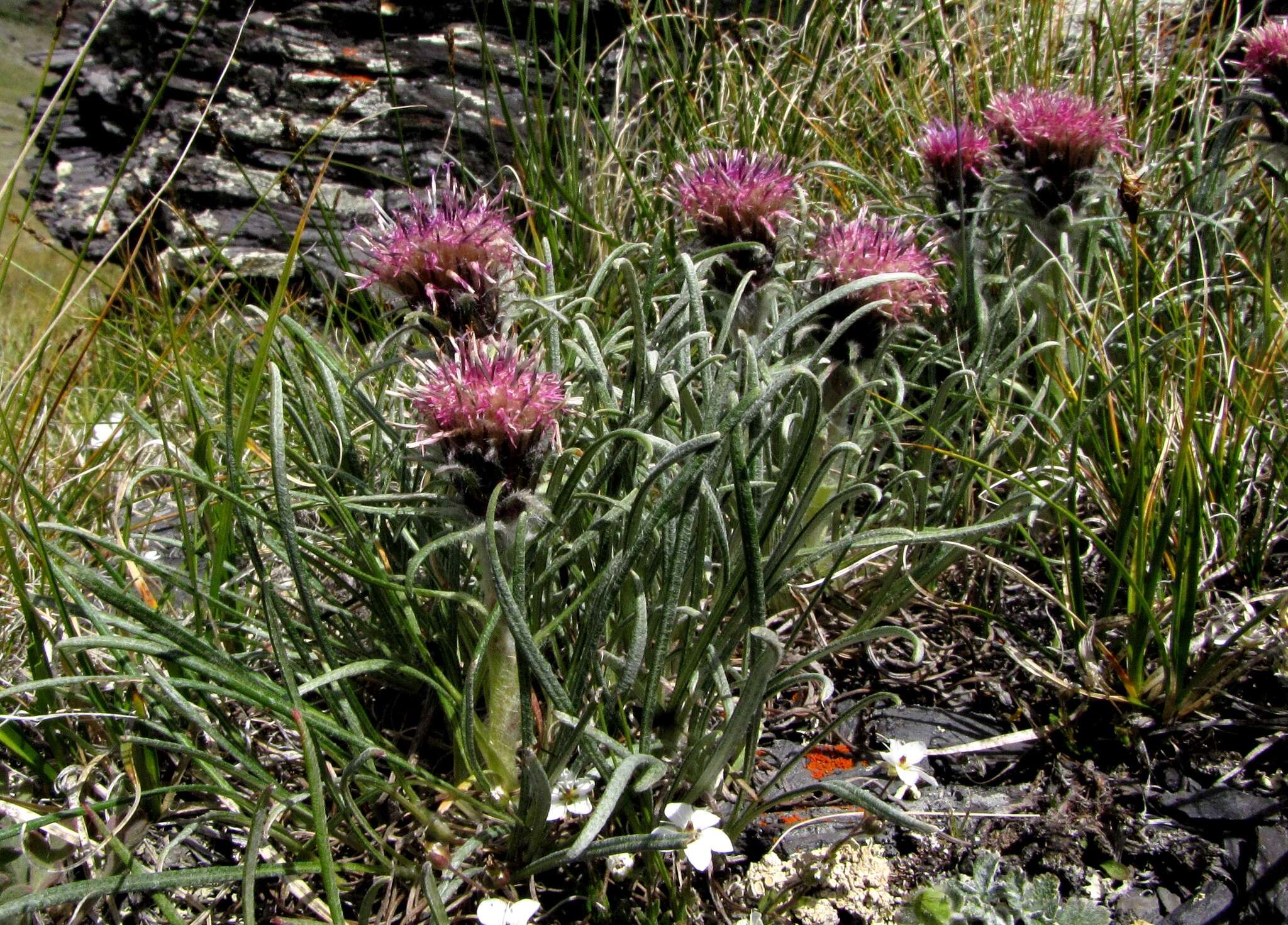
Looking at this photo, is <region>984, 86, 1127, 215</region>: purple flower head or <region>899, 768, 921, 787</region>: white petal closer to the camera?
<region>899, 768, 921, 787</region>: white petal

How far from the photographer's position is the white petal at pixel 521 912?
1.09 m

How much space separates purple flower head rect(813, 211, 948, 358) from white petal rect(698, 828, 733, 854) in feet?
2.63

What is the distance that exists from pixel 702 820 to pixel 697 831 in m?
0.02

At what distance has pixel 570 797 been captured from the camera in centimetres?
121

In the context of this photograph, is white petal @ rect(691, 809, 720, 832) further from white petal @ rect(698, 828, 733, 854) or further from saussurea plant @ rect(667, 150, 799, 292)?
saussurea plant @ rect(667, 150, 799, 292)

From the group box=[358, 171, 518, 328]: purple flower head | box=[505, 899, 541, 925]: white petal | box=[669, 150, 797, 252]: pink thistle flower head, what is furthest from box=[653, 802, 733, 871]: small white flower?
box=[669, 150, 797, 252]: pink thistle flower head

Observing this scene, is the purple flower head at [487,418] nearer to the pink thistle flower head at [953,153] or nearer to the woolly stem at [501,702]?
the woolly stem at [501,702]

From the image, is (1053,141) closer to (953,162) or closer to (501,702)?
(953,162)

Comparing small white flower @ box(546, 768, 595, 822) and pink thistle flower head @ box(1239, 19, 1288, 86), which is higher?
pink thistle flower head @ box(1239, 19, 1288, 86)

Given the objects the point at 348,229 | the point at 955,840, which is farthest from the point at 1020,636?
the point at 348,229

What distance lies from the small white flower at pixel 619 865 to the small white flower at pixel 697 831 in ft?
0.18

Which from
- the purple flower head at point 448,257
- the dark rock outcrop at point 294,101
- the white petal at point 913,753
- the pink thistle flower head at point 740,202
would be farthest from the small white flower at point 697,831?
the dark rock outcrop at point 294,101

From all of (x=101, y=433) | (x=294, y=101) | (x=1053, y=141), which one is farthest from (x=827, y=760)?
(x=294, y=101)

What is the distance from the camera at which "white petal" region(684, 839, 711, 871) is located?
1096mm
